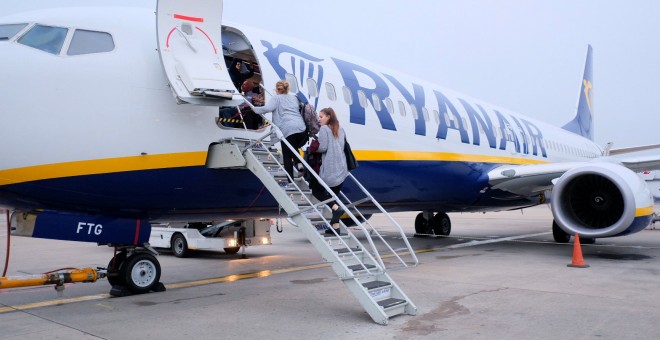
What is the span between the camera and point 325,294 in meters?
6.81

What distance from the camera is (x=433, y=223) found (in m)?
16.8

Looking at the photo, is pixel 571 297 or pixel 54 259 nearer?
pixel 571 297

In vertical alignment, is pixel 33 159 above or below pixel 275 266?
above

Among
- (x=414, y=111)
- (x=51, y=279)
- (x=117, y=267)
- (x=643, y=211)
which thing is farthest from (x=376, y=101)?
(x=51, y=279)

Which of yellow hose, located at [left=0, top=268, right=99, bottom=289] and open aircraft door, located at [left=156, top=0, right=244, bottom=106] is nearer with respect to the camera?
open aircraft door, located at [left=156, top=0, right=244, bottom=106]

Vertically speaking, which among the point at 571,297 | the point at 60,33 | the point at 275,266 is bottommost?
the point at 571,297

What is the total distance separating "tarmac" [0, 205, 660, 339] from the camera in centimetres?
496

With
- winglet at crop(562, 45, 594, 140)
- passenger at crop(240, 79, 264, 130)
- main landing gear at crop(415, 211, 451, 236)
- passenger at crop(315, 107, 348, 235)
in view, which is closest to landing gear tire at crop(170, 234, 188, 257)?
passenger at crop(240, 79, 264, 130)

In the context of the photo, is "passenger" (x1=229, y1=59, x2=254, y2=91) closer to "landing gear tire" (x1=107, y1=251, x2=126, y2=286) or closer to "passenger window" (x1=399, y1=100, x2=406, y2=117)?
"landing gear tire" (x1=107, y1=251, x2=126, y2=286)

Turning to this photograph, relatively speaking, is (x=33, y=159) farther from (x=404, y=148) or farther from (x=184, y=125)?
(x=404, y=148)

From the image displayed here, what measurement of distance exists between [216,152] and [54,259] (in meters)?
7.80

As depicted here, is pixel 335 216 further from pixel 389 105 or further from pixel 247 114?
pixel 389 105

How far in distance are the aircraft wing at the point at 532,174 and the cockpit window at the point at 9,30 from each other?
986 cm

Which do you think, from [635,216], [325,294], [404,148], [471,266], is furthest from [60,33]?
[635,216]
